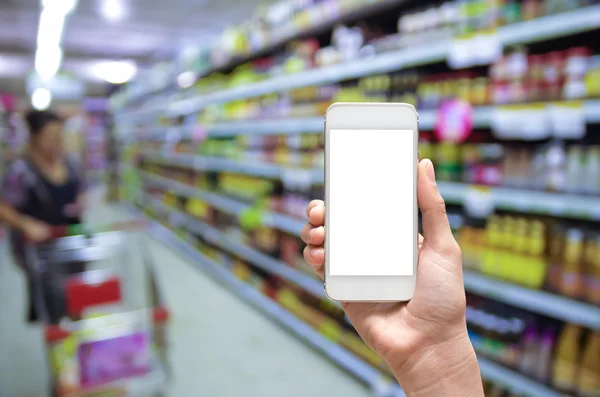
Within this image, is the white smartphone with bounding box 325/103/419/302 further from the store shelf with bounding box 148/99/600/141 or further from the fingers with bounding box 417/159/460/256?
the store shelf with bounding box 148/99/600/141

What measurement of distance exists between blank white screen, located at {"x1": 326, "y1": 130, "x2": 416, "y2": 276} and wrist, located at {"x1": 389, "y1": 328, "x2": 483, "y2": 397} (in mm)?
130

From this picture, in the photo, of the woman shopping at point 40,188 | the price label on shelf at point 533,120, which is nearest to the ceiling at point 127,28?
the woman shopping at point 40,188

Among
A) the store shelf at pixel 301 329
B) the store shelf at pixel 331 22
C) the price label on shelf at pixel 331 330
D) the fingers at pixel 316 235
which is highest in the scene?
the store shelf at pixel 331 22

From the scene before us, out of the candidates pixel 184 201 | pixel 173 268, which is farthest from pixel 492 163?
pixel 184 201

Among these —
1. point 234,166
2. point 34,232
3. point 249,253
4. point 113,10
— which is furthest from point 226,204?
point 113,10

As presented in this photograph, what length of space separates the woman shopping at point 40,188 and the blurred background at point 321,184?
0.75 metres

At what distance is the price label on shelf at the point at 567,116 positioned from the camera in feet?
4.30

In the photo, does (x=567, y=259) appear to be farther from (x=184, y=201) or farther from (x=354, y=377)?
(x=184, y=201)

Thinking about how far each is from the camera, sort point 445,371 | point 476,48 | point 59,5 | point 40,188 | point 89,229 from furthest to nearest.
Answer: point 59,5, point 40,188, point 89,229, point 476,48, point 445,371

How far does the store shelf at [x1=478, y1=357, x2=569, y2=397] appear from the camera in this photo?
1.53 meters

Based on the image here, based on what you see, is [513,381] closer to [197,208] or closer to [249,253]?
[249,253]

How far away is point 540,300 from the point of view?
1.50 m

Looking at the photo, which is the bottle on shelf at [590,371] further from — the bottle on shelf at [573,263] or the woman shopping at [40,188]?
the woman shopping at [40,188]

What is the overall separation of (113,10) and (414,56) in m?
5.63
